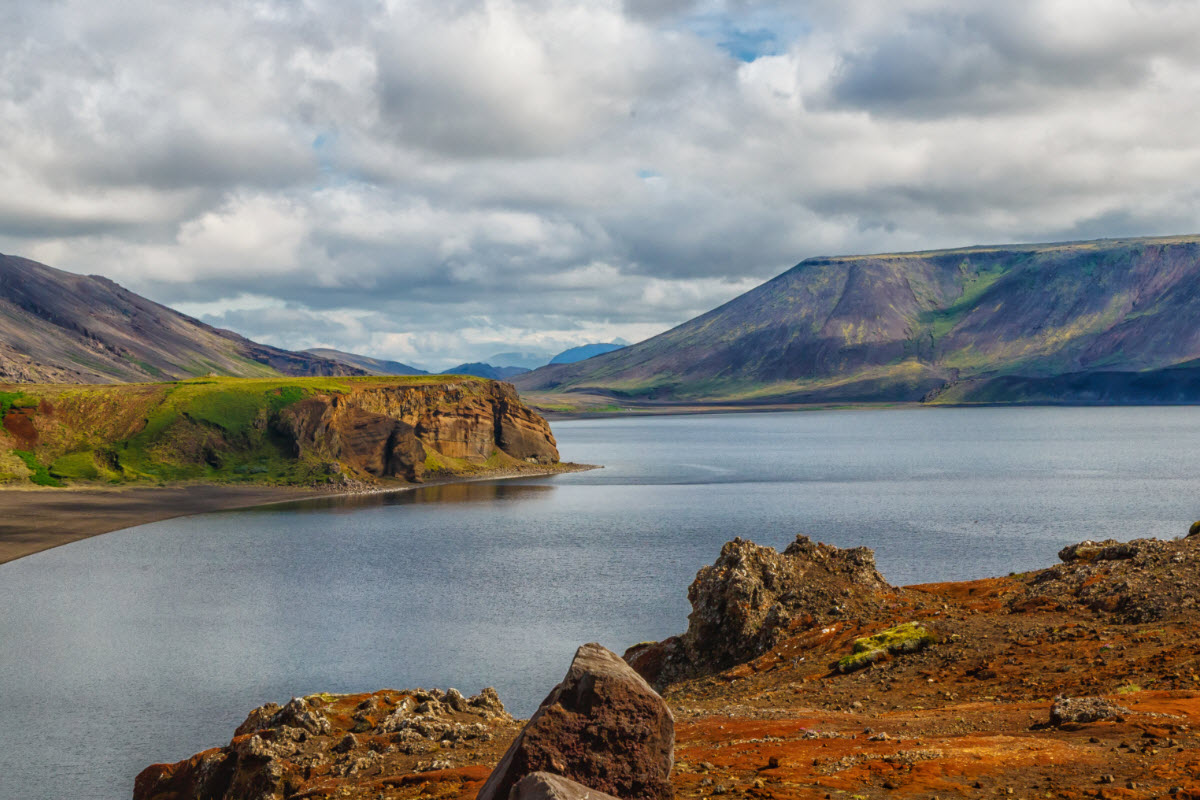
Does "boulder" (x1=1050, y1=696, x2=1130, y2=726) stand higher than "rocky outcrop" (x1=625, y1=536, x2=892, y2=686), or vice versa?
"boulder" (x1=1050, y1=696, x2=1130, y2=726)

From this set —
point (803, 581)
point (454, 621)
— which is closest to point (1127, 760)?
point (803, 581)

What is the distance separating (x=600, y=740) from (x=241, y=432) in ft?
481

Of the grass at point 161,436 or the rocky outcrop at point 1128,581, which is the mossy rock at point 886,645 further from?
the grass at point 161,436

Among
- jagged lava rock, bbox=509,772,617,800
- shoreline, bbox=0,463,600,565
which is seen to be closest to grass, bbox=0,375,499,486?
shoreline, bbox=0,463,600,565

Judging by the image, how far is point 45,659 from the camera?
4928 cm

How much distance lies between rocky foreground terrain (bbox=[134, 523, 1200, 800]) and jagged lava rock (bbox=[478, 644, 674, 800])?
3cm

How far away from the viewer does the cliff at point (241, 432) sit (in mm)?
138125

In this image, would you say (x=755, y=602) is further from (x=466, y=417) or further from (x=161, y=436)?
(x=466, y=417)

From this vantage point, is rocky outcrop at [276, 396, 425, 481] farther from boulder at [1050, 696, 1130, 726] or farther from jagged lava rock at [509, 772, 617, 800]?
jagged lava rock at [509, 772, 617, 800]

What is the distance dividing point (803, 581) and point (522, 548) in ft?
182

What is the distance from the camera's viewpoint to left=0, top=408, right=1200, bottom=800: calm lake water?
41.9m

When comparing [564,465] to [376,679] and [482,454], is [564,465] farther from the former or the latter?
[376,679]

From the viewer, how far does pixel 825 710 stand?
2355 centimetres

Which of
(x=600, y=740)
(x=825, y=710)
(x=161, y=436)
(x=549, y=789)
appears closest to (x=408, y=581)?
(x=825, y=710)
